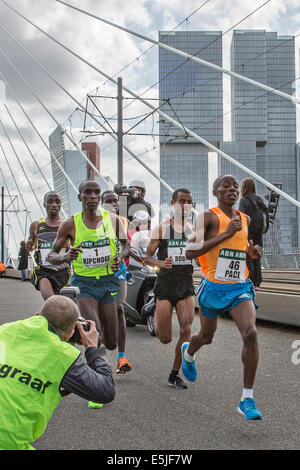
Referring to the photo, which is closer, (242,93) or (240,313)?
(240,313)

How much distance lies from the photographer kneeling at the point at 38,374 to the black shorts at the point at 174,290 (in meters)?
2.89

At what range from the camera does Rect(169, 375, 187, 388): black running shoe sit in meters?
5.36

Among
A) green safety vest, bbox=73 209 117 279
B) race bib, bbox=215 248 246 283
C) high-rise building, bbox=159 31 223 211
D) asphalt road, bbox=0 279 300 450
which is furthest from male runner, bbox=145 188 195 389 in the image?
high-rise building, bbox=159 31 223 211

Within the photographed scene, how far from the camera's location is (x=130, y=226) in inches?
362

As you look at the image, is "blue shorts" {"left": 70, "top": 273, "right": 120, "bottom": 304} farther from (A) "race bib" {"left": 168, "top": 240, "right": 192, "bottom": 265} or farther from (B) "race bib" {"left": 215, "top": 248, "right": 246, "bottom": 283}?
(B) "race bib" {"left": 215, "top": 248, "right": 246, "bottom": 283}

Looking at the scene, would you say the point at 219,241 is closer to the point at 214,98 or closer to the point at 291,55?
the point at 291,55

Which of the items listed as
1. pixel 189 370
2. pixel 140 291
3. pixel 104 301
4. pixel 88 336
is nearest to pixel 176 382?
pixel 189 370

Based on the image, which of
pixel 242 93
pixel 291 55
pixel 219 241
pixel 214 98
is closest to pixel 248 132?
pixel 242 93

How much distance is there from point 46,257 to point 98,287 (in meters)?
1.74

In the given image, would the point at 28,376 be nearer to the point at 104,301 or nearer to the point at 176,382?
the point at 104,301

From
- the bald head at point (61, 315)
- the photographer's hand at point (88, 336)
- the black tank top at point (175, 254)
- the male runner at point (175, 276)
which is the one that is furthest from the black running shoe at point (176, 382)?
the bald head at point (61, 315)

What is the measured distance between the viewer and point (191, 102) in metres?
92.1

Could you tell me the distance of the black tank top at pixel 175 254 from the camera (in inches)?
229
